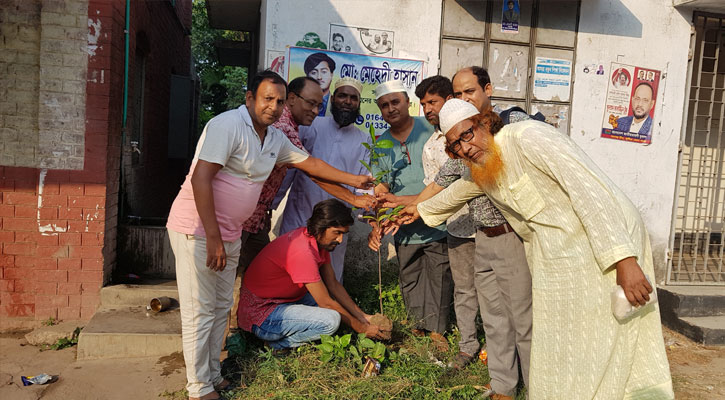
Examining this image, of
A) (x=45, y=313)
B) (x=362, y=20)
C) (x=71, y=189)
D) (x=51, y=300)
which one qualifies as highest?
(x=362, y=20)

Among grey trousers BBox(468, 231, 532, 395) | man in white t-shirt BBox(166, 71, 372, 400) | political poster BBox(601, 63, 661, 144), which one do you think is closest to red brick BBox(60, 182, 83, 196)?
man in white t-shirt BBox(166, 71, 372, 400)

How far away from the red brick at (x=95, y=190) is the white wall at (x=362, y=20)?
6.41 feet

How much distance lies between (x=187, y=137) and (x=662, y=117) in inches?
298

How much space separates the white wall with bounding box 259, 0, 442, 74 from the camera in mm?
5359

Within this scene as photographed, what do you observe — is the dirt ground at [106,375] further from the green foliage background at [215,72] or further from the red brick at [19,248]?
the green foliage background at [215,72]

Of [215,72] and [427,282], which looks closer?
[427,282]

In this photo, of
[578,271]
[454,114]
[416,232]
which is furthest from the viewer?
[416,232]

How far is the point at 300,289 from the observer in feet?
12.7

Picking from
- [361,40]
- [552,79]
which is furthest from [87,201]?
[552,79]

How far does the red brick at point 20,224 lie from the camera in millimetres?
4641

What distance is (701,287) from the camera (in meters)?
6.29

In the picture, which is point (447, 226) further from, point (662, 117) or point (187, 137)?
point (187, 137)

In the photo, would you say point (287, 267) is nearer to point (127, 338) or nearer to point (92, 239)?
point (127, 338)

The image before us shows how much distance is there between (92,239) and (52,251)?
347mm
